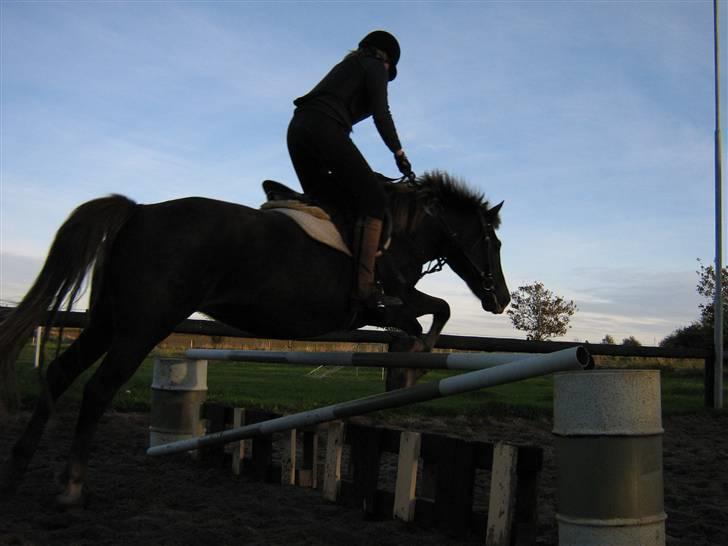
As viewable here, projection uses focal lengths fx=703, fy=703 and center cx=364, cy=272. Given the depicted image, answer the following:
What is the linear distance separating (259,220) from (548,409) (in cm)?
625

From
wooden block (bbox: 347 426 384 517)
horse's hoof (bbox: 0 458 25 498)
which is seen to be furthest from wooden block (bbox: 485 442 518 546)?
horse's hoof (bbox: 0 458 25 498)

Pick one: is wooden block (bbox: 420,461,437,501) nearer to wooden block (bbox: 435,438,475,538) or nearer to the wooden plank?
wooden block (bbox: 435,438,475,538)

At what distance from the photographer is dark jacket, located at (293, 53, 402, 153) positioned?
161 inches

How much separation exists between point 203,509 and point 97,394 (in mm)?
812

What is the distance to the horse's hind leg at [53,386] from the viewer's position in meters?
3.64

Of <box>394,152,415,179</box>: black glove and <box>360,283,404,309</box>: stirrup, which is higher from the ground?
<box>394,152,415,179</box>: black glove

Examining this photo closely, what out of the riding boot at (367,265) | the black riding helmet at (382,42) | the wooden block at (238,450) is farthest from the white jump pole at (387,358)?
the black riding helmet at (382,42)

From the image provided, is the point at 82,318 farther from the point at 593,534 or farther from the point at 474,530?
the point at 593,534

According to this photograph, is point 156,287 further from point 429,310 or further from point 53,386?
point 429,310

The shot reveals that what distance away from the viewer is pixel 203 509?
362cm

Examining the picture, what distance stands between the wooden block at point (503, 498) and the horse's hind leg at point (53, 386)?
7.14ft

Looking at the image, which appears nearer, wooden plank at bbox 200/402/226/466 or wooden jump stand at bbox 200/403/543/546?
wooden jump stand at bbox 200/403/543/546

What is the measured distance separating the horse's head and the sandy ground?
4.42ft

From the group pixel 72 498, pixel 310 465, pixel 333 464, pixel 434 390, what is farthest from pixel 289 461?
pixel 434 390
